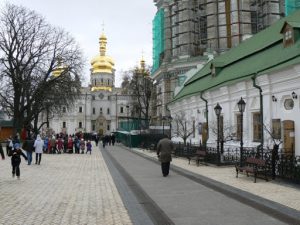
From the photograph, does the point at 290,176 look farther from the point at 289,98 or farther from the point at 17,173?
the point at 17,173

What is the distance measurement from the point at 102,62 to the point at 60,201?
112m

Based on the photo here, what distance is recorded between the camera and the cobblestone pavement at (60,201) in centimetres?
879

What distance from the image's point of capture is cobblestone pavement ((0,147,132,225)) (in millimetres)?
8789

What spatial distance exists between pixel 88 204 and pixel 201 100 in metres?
23.0

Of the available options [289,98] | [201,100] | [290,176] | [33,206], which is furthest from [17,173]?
[201,100]

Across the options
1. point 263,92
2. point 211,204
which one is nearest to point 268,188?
point 211,204

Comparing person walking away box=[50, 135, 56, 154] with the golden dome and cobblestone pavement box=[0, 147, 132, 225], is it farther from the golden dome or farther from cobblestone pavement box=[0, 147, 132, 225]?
cobblestone pavement box=[0, 147, 132, 225]

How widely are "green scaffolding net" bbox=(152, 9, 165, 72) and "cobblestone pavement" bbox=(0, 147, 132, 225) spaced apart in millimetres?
44672

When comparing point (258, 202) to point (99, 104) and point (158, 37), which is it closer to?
point (158, 37)

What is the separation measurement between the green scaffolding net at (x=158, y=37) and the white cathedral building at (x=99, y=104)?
187ft

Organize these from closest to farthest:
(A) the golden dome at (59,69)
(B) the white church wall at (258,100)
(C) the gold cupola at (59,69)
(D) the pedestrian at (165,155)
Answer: (D) the pedestrian at (165,155)
(B) the white church wall at (258,100)
(C) the gold cupola at (59,69)
(A) the golden dome at (59,69)

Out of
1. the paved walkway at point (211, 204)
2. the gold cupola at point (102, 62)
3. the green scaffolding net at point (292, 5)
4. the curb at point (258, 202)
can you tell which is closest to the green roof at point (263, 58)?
the green scaffolding net at point (292, 5)

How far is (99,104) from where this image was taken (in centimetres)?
12531

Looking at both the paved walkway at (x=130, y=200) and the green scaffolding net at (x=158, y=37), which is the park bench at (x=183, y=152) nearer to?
the paved walkway at (x=130, y=200)
